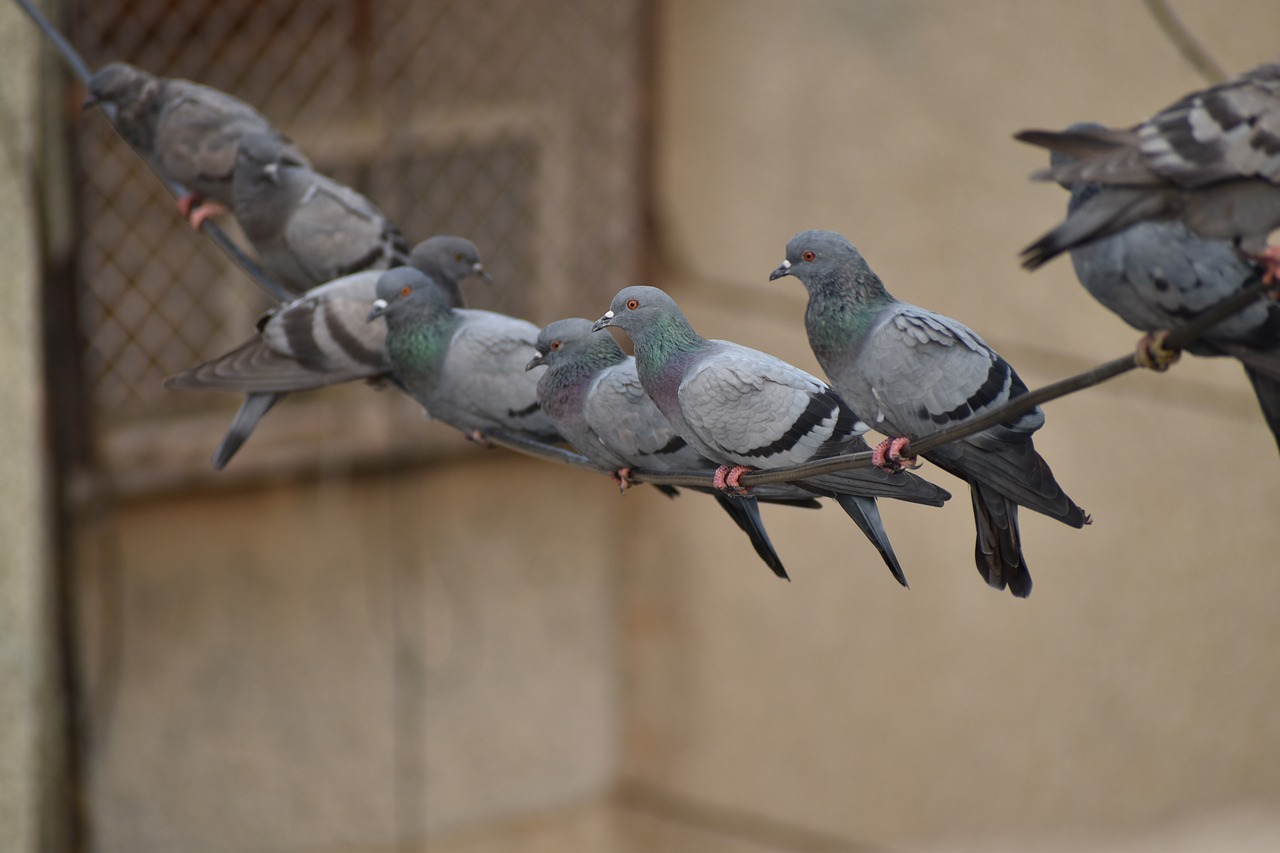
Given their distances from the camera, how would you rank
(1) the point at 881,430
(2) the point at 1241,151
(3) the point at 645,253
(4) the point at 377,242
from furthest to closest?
(3) the point at 645,253
(4) the point at 377,242
(1) the point at 881,430
(2) the point at 1241,151

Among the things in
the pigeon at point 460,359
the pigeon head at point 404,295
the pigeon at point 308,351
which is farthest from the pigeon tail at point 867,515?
the pigeon at point 308,351

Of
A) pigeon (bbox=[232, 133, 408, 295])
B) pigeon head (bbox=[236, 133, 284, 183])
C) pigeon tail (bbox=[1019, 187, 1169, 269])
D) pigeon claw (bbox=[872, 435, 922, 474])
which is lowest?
pigeon claw (bbox=[872, 435, 922, 474])

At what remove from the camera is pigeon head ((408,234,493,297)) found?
4312 mm

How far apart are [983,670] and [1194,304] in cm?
456

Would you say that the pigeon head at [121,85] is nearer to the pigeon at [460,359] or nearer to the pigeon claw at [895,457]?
the pigeon at [460,359]

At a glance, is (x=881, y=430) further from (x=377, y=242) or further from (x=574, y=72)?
(x=574, y=72)

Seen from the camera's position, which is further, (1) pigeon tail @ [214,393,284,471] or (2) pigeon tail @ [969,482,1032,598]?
(1) pigeon tail @ [214,393,284,471]

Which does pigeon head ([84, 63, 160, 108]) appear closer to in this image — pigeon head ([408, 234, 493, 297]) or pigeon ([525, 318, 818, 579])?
pigeon head ([408, 234, 493, 297])

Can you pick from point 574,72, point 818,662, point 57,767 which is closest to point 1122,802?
point 818,662

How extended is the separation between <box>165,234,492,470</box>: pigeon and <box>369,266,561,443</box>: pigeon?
0.46 feet

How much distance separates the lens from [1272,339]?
8.18 feet

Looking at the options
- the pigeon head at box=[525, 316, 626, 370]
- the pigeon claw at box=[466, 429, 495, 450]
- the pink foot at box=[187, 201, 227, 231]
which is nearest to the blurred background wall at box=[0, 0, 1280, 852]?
the pink foot at box=[187, 201, 227, 231]

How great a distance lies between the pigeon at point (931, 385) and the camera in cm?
293

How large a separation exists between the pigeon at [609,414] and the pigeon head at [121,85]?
2285mm
